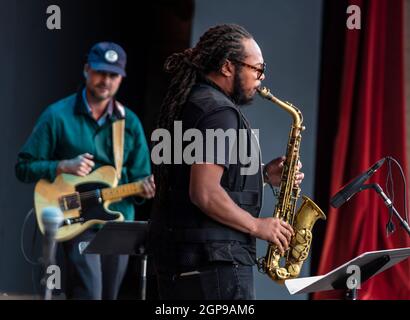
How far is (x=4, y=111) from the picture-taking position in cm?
579

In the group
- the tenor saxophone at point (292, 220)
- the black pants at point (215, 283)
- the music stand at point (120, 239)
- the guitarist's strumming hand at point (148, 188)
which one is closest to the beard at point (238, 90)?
the tenor saxophone at point (292, 220)

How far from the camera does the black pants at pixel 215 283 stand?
3.49m

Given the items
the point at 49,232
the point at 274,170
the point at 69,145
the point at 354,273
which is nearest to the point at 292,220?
the point at 274,170

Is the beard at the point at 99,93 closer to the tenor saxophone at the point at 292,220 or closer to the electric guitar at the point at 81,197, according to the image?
the electric guitar at the point at 81,197

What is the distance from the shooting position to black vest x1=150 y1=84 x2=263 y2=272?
139 inches

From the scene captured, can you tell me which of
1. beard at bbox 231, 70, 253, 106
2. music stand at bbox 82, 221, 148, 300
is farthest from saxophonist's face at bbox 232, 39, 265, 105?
music stand at bbox 82, 221, 148, 300

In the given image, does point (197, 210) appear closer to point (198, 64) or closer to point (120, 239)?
point (198, 64)

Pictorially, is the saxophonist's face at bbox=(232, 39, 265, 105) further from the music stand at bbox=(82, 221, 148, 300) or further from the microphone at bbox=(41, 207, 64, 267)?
the microphone at bbox=(41, 207, 64, 267)

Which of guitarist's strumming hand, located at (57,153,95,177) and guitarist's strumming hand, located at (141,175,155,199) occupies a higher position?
guitarist's strumming hand, located at (57,153,95,177)

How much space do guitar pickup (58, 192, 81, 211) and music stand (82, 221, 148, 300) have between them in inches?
41.5

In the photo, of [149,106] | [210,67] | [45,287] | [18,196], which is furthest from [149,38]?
[210,67]
